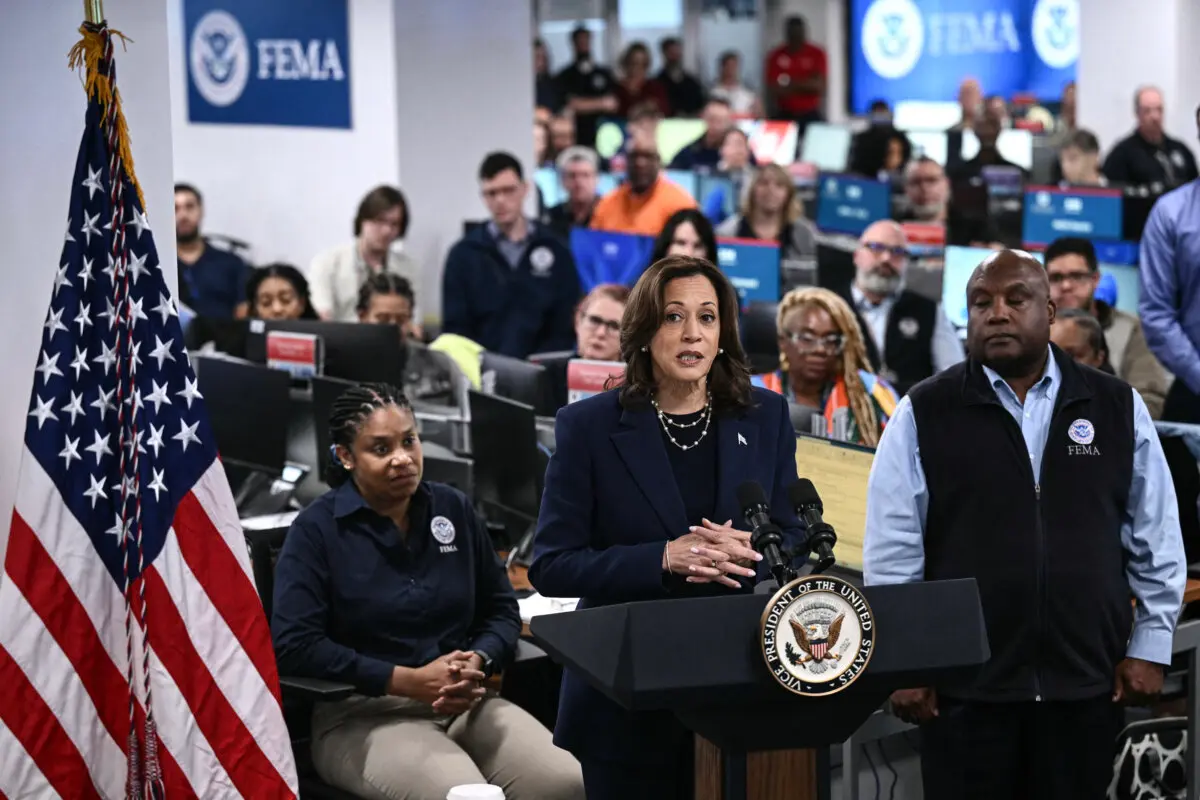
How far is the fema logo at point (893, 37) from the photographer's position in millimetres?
20375

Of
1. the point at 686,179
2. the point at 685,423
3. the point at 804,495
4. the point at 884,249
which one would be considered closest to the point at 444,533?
the point at 685,423

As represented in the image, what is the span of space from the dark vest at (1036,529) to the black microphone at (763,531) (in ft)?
2.32

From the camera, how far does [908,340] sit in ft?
24.1

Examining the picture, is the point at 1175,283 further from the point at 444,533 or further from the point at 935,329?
the point at 444,533

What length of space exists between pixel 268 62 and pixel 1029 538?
7.89 m

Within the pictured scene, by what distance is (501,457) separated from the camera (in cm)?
542

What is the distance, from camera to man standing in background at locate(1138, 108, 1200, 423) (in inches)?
225

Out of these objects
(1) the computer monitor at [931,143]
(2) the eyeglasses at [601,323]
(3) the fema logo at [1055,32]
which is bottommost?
(2) the eyeglasses at [601,323]

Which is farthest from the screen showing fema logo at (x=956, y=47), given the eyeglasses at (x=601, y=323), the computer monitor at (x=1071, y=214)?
the eyeglasses at (x=601, y=323)

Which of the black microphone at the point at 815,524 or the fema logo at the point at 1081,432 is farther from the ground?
the fema logo at the point at 1081,432

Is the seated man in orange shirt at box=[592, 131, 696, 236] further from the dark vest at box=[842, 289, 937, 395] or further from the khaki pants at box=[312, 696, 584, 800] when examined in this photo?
the khaki pants at box=[312, 696, 584, 800]

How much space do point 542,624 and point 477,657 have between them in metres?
1.46

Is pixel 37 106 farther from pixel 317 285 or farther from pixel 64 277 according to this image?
pixel 317 285

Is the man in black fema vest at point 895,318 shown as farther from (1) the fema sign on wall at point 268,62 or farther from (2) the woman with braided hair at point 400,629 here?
(1) the fema sign on wall at point 268,62
